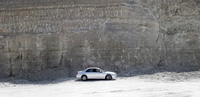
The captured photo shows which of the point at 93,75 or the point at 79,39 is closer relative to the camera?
the point at 93,75

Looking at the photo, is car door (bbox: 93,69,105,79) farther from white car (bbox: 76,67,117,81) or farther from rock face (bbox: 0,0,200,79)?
rock face (bbox: 0,0,200,79)

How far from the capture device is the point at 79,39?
1853 centimetres

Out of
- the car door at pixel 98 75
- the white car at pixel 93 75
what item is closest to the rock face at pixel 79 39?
the white car at pixel 93 75

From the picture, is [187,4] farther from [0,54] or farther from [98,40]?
[0,54]

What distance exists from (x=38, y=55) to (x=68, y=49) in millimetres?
2620

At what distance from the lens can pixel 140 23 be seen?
1961 centimetres

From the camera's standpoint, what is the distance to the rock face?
18.2 m

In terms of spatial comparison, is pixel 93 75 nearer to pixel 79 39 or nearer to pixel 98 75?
pixel 98 75

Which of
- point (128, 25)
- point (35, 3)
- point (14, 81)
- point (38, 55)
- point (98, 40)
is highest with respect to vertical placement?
point (35, 3)

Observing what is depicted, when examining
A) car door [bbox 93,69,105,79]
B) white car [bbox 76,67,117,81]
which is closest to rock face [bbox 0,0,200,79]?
white car [bbox 76,67,117,81]

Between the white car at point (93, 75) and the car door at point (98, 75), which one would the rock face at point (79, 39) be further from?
the car door at point (98, 75)

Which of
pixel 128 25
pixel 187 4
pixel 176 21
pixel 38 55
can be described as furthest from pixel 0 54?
pixel 187 4

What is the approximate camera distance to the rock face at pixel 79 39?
1817cm

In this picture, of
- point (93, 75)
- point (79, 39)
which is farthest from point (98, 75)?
point (79, 39)
